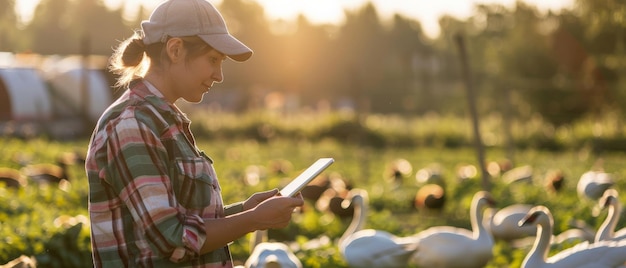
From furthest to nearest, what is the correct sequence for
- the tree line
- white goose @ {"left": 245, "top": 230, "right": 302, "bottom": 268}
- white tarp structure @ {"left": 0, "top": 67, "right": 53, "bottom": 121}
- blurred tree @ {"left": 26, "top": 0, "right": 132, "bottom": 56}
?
blurred tree @ {"left": 26, "top": 0, "right": 132, "bottom": 56}, the tree line, white tarp structure @ {"left": 0, "top": 67, "right": 53, "bottom": 121}, white goose @ {"left": 245, "top": 230, "right": 302, "bottom": 268}

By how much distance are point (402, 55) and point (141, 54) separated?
68.7 m

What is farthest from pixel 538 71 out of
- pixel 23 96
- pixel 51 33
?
pixel 51 33

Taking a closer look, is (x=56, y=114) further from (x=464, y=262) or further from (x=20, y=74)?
(x=464, y=262)

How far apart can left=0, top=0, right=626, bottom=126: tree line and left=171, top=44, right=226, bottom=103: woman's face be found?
50.7 ft

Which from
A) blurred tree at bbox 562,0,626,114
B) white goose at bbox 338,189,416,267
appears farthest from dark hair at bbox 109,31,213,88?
blurred tree at bbox 562,0,626,114

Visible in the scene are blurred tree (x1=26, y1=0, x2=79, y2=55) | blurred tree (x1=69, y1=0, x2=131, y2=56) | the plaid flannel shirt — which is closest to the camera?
the plaid flannel shirt

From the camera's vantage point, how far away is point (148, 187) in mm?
3262

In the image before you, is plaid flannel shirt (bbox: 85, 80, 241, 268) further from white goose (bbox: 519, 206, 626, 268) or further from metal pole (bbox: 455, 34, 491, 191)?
metal pole (bbox: 455, 34, 491, 191)

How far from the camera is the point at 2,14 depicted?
1162 inches

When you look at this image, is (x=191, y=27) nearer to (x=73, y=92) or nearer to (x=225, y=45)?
(x=225, y=45)

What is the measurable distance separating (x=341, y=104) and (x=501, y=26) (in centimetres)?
1072

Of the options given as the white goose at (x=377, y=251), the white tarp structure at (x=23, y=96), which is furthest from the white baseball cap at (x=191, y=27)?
the white tarp structure at (x=23, y=96)

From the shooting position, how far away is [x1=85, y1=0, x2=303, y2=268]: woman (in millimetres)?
3289

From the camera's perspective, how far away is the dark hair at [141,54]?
136 inches
